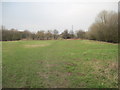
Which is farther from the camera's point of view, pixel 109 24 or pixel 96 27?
pixel 96 27

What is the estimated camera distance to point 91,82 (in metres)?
2.60

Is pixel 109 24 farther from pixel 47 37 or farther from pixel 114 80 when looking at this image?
pixel 47 37

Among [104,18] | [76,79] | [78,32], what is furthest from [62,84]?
[78,32]

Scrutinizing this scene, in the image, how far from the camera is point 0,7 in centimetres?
256

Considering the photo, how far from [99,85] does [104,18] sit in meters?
21.9

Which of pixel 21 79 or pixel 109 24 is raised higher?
pixel 109 24

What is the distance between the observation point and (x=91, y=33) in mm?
27281

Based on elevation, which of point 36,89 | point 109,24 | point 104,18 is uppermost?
point 104,18

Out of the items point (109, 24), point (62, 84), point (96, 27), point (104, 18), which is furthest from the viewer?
point (96, 27)

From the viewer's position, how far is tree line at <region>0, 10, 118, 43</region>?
1753cm

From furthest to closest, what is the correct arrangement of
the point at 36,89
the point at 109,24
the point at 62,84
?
1. the point at 109,24
2. the point at 62,84
3. the point at 36,89

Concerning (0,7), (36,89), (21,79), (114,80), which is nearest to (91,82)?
(114,80)

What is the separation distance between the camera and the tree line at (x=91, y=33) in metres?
17.5

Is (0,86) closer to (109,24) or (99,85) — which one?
(99,85)
